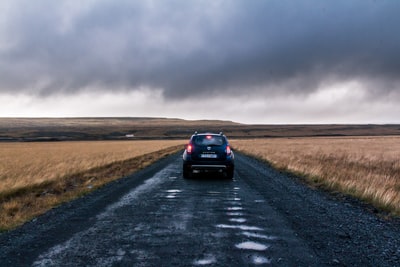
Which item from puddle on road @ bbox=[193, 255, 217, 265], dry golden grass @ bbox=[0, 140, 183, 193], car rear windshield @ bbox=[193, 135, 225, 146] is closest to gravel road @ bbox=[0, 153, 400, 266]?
puddle on road @ bbox=[193, 255, 217, 265]

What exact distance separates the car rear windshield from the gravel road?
5.21 meters

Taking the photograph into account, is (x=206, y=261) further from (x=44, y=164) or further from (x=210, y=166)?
(x=44, y=164)

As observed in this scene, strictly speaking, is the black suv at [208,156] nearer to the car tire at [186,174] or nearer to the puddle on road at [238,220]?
the car tire at [186,174]

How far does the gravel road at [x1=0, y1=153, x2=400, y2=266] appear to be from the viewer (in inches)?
204

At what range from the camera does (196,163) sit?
15953mm

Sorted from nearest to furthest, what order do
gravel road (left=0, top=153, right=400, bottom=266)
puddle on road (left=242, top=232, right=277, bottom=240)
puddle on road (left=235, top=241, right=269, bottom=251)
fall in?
1. gravel road (left=0, top=153, right=400, bottom=266)
2. puddle on road (left=235, top=241, right=269, bottom=251)
3. puddle on road (left=242, top=232, right=277, bottom=240)

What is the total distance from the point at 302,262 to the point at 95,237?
3.29 m

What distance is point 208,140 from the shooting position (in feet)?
53.0

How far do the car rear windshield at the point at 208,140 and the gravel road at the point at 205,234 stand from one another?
5211 millimetres

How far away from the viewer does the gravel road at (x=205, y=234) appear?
204 inches

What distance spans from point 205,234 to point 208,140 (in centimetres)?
970

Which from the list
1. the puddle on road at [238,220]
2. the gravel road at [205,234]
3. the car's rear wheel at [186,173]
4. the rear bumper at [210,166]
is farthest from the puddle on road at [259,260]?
the car's rear wheel at [186,173]

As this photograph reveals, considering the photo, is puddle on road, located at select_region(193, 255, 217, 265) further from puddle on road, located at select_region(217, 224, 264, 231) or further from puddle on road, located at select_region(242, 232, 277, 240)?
puddle on road, located at select_region(217, 224, 264, 231)

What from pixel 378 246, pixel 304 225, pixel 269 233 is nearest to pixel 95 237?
pixel 269 233
